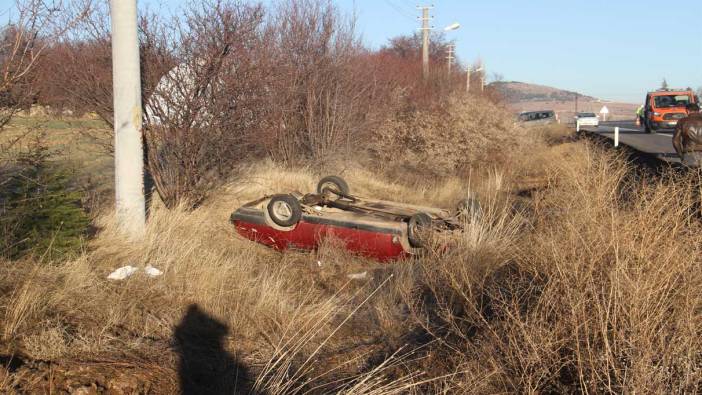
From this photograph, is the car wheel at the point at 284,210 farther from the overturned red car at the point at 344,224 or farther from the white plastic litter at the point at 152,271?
the white plastic litter at the point at 152,271

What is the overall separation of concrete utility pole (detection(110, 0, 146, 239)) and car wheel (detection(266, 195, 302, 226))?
223 cm

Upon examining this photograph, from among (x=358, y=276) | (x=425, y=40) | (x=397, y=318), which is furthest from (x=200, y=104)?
(x=425, y=40)

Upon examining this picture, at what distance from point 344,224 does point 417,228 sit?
3.27 ft

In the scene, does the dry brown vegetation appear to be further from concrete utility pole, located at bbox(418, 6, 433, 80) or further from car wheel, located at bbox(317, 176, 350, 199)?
concrete utility pole, located at bbox(418, 6, 433, 80)

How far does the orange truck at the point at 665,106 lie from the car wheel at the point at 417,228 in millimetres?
28239

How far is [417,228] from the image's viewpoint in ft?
28.6

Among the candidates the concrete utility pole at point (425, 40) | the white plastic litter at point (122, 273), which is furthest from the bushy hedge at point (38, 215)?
the concrete utility pole at point (425, 40)

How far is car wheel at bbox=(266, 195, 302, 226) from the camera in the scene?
30.6 ft

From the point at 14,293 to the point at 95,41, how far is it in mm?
5895

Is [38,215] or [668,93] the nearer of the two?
[38,215]

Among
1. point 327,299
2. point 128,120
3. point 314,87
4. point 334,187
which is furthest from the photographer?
point 314,87

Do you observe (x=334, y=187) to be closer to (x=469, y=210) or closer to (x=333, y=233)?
(x=333, y=233)

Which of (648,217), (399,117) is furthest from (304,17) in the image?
(648,217)

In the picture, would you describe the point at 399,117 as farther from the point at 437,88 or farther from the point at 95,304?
the point at 95,304
